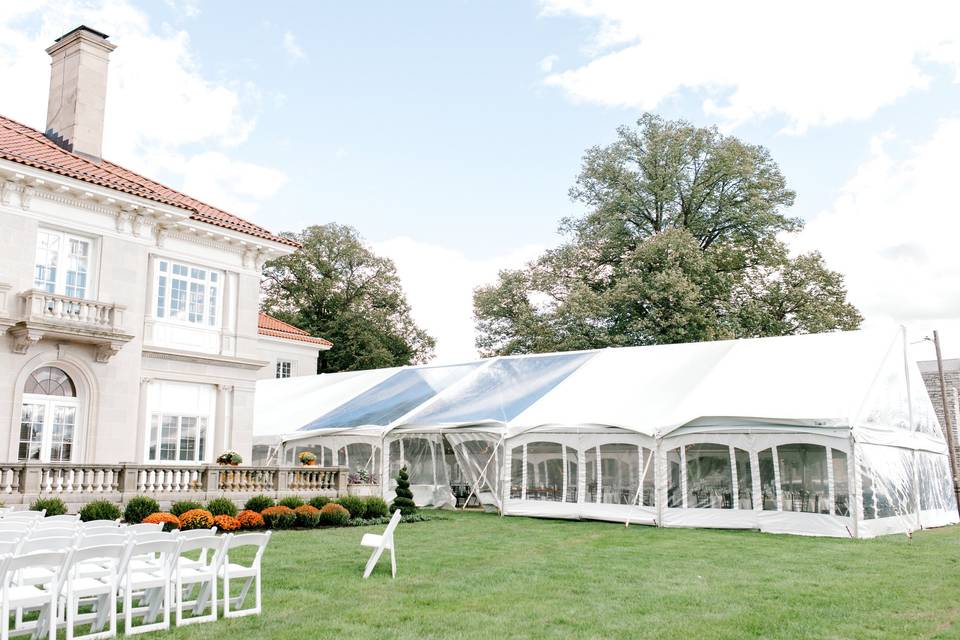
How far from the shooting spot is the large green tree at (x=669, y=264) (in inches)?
1359

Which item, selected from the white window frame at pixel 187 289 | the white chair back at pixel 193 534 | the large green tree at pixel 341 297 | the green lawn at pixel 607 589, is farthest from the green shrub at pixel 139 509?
the large green tree at pixel 341 297

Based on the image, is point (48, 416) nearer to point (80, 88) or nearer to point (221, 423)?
point (221, 423)

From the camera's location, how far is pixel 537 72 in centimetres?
1830

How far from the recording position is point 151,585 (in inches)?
302

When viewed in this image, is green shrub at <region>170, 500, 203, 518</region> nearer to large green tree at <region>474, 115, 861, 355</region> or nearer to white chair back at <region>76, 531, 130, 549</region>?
white chair back at <region>76, 531, 130, 549</region>

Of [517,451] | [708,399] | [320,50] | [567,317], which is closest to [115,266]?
[320,50]

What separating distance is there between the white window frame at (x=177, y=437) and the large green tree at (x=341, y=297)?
25838 mm

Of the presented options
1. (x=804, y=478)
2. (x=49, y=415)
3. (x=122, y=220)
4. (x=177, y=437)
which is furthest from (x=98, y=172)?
(x=804, y=478)

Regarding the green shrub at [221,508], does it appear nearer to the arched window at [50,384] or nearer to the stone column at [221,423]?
the arched window at [50,384]

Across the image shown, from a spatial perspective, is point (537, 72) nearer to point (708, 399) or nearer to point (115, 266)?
point (708, 399)

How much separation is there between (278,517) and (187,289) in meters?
7.95

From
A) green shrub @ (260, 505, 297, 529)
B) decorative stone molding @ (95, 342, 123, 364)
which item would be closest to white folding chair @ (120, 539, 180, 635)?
green shrub @ (260, 505, 297, 529)

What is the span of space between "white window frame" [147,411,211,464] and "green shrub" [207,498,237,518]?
15.6 ft

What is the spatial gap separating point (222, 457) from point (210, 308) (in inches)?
172
